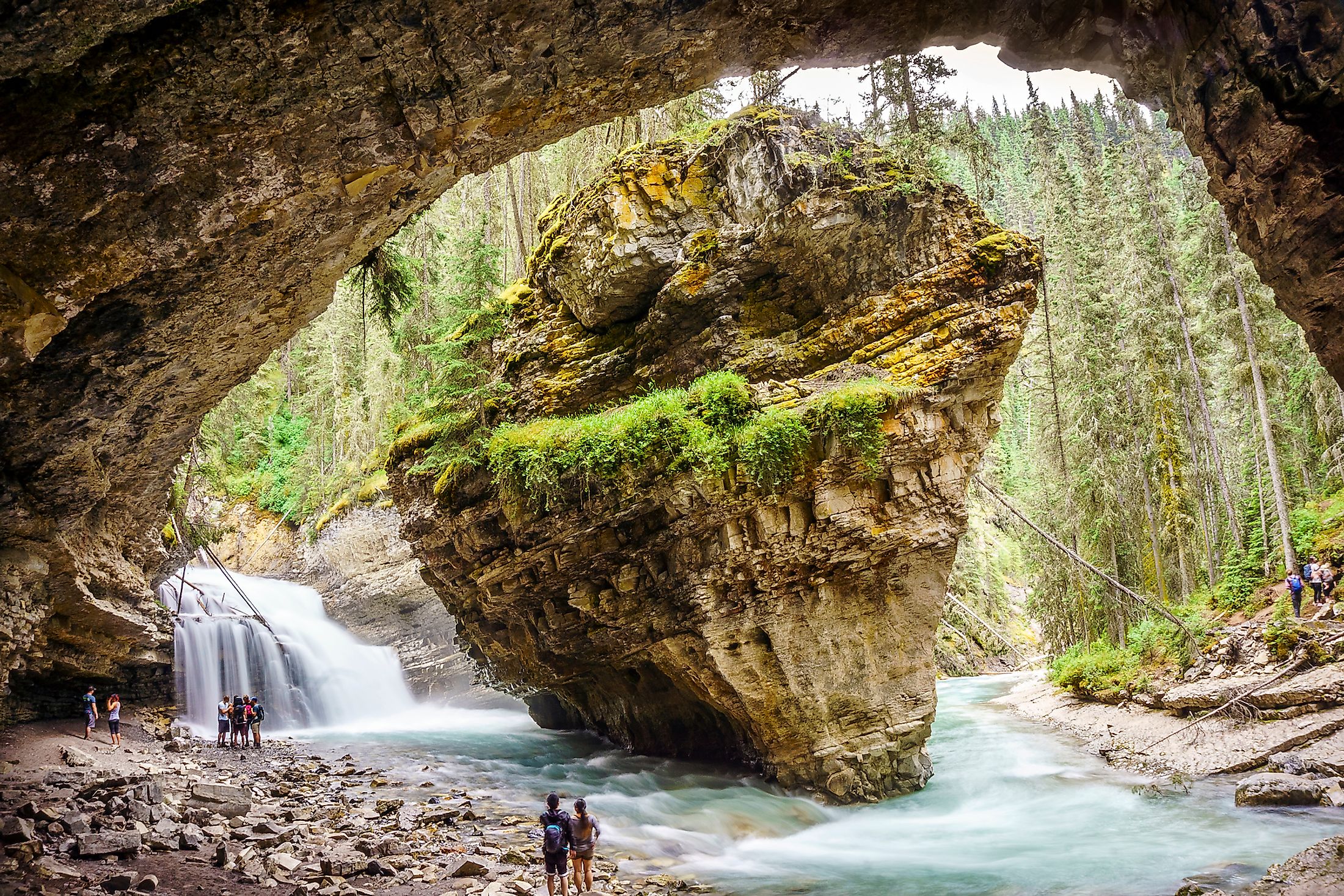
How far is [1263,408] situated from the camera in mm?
18844

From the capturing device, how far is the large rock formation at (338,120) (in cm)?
482

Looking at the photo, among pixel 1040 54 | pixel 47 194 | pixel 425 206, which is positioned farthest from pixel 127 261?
pixel 1040 54

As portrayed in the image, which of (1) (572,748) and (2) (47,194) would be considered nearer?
(2) (47,194)

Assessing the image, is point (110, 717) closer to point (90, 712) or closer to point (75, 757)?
point (90, 712)

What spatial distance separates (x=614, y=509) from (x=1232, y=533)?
65.6 feet

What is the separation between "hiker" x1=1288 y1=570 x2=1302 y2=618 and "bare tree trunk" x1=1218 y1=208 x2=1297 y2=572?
1367 mm

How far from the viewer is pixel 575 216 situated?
51.7 feet

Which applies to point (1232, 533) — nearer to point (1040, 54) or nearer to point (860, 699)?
point (860, 699)

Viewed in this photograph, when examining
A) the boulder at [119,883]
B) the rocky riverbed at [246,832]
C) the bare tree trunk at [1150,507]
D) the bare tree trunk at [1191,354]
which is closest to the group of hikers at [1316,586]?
the bare tree trunk at [1191,354]

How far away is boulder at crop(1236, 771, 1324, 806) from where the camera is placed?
38.2ft

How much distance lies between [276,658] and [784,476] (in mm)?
19078

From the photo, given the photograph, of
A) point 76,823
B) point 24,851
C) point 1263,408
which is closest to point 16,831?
point 24,851

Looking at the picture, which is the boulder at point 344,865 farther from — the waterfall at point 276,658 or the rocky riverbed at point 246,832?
the waterfall at point 276,658

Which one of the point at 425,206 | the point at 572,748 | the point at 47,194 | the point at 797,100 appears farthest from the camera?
the point at 572,748
